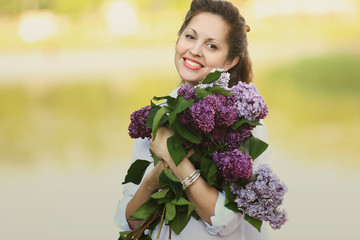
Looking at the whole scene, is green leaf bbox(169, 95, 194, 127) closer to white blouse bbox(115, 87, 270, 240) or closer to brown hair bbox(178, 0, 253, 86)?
white blouse bbox(115, 87, 270, 240)

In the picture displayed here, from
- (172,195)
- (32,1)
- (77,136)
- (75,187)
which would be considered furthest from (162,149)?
(32,1)

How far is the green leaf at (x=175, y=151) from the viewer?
5.42 ft

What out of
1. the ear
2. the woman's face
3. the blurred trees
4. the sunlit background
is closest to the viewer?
the woman's face

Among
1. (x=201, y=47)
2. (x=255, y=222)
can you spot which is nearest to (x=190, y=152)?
(x=255, y=222)

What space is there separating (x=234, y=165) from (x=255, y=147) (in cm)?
13

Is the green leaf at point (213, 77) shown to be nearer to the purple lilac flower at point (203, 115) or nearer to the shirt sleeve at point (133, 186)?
the purple lilac flower at point (203, 115)

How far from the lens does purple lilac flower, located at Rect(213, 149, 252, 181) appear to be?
1596mm

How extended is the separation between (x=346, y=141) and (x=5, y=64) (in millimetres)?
7458

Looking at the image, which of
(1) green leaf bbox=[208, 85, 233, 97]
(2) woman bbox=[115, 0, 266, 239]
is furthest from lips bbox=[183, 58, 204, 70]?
(1) green leaf bbox=[208, 85, 233, 97]

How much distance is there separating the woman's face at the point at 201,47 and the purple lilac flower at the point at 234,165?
15.3 inches

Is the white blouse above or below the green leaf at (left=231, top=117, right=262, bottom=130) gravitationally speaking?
below

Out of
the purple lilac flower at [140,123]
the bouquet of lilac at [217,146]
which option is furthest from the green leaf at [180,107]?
the purple lilac flower at [140,123]

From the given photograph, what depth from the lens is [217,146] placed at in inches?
66.0

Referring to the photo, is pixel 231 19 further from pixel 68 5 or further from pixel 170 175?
pixel 68 5
